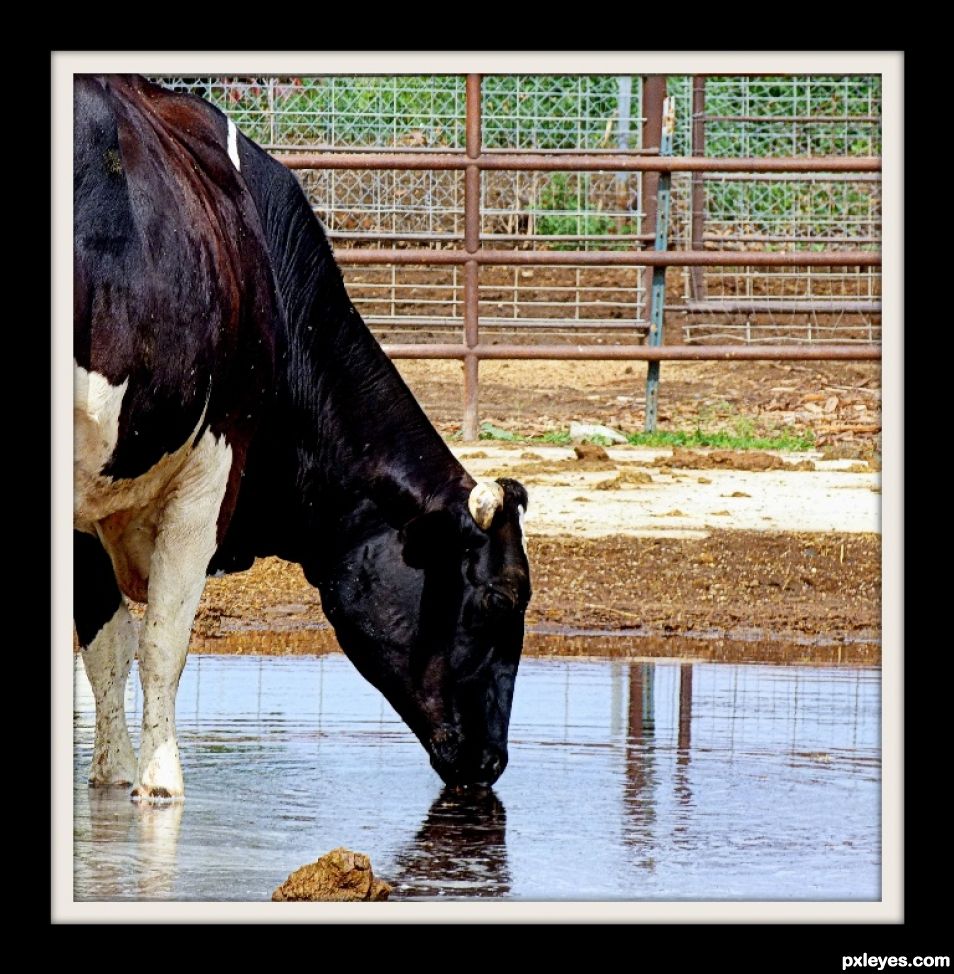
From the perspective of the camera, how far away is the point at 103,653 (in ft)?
22.2

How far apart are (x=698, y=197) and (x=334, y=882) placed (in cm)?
1083

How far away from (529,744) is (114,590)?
60.3 inches

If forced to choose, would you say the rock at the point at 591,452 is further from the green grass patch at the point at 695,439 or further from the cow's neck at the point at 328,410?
the cow's neck at the point at 328,410

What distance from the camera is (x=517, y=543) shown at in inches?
264

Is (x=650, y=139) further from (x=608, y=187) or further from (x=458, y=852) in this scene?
(x=458, y=852)

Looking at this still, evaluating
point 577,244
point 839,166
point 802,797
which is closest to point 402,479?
point 802,797

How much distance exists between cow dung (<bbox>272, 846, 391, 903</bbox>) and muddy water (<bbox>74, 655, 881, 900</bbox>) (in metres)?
0.11

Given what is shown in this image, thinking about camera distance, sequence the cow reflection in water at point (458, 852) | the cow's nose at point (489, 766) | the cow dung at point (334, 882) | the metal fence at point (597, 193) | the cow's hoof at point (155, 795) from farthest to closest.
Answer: the metal fence at point (597, 193) → the cow's nose at point (489, 766) → the cow's hoof at point (155, 795) → the cow reflection in water at point (458, 852) → the cow dung at point (334, 882)

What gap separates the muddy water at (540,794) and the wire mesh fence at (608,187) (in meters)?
6.47

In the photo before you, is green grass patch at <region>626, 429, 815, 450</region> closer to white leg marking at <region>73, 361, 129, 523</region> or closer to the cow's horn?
the cow's horn

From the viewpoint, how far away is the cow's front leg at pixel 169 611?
622 centimetres

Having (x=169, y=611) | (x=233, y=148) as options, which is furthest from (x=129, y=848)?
(x=233, y=148)

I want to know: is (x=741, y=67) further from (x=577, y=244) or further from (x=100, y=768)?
(x=577, y=244)

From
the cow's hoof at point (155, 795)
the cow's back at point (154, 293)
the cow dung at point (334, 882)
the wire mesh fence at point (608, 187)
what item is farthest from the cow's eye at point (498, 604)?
the wire mesh fence at point (608, 187)
